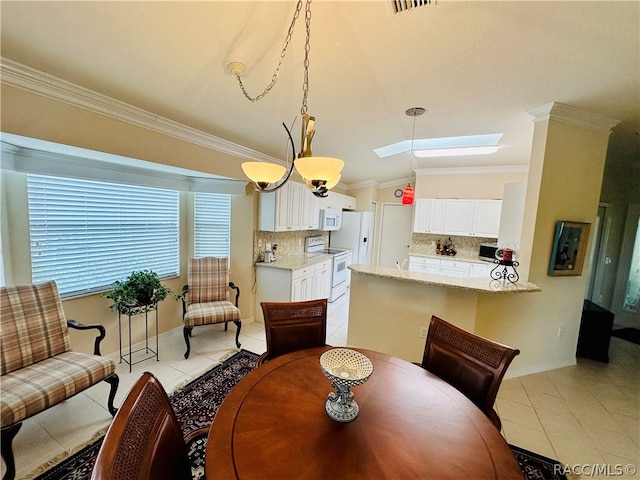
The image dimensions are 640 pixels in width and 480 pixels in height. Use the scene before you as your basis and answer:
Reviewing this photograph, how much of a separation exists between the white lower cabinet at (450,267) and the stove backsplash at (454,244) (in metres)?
0.24

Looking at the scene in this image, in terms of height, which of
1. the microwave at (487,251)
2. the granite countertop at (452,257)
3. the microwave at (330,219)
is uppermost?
the microwave at (330,219)

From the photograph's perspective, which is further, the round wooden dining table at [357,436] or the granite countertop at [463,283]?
the granite countertop at [463,283]

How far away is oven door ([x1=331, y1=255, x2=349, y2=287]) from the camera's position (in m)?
4.98

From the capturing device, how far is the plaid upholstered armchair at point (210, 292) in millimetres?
3027

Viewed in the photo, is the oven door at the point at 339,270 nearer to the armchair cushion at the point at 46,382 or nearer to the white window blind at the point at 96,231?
the white window blind at the point at 96,231

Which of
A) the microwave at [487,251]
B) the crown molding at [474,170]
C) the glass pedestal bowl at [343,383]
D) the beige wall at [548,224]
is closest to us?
the glass pedestal bowl at [343,383]

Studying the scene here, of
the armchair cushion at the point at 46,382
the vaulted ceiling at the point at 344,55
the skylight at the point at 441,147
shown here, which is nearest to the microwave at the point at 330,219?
the skylight at the point at 441,147

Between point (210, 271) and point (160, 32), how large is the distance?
2547mm

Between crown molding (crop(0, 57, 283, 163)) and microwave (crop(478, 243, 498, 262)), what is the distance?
443 cm

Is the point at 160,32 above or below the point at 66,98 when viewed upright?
above

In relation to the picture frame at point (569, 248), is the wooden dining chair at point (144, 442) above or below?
below

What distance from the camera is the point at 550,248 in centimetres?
255

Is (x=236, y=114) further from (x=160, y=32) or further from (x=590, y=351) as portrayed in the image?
(x=590, y=351)

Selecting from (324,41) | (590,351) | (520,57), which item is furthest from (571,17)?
(590,351)
